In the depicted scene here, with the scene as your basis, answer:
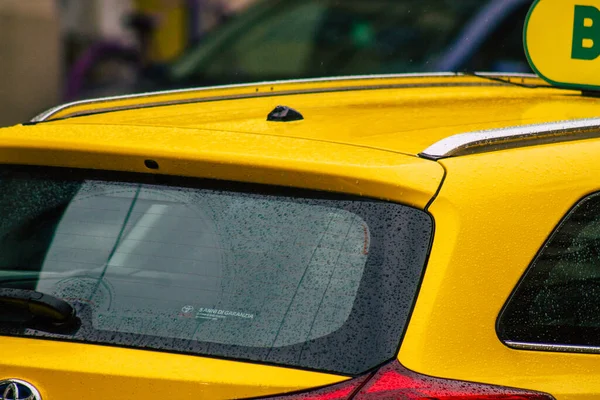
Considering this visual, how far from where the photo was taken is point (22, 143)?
2.69 m

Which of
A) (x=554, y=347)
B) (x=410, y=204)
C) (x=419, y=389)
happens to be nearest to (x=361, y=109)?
(x=410, y=204)

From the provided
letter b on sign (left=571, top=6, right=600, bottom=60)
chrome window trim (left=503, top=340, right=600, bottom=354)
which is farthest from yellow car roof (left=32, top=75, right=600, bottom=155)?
chrome window trim (left=503, top=340, right=600, bottom=354)

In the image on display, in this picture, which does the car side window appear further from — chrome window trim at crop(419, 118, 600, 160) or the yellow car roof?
the yellow car roof

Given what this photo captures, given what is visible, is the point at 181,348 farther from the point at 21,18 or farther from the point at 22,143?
the point at 21,18

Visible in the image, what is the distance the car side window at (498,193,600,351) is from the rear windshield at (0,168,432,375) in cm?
25

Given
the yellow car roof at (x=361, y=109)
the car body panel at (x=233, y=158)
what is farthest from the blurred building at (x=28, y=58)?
the car body panel at (x=233, y=158)

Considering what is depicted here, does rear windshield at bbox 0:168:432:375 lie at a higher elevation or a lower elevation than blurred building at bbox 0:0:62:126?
higher

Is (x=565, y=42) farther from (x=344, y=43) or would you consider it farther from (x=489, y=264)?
(x=344, y=43)

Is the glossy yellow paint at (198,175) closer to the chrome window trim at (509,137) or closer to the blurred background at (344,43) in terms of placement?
the chrome window trim at (509,137)

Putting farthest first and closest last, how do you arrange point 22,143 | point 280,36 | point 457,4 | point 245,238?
point 280,36 → point 457,4 → point 22,143 → point 245,238

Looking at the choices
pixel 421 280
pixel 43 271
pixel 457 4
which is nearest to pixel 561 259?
pixel 421 280

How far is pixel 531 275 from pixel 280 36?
18.2ft

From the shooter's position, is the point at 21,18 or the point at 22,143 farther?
the point at 21,18

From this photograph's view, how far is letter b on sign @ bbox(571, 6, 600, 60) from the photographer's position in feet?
11.1
